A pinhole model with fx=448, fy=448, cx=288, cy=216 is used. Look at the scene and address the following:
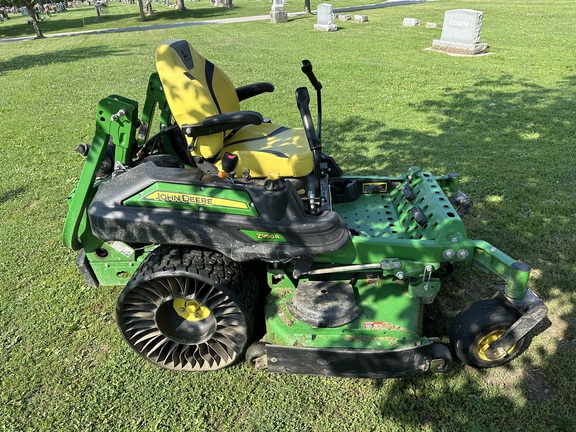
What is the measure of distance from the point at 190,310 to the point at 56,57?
15920 mm

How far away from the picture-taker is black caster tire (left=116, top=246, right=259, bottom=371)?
280 centimetres

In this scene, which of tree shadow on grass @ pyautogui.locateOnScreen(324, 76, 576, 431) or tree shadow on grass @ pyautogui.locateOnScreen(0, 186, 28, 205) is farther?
tree shadow on grass @ pyautogui.locateOnScreen(0, 186, 28, 205)

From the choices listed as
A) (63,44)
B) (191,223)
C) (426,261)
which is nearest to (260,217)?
(191,223)

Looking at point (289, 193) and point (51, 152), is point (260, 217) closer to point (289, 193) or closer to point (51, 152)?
point (289, 193)

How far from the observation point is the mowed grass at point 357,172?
9.20 ft

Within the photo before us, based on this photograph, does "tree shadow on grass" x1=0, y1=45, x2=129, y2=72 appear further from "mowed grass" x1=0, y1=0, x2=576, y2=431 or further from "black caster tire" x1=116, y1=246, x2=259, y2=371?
"black caster tire" x1=116, y1=246, x2=259, y2=371

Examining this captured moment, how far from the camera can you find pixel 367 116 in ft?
25.9

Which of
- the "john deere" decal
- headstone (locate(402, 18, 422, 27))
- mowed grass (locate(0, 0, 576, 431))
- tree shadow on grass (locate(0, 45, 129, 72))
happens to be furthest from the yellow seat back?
headstone (locate(402, 18, 422, 27))

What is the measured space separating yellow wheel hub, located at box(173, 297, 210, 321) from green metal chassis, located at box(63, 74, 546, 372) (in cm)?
44

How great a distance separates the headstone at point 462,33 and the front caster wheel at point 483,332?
37.9 ft

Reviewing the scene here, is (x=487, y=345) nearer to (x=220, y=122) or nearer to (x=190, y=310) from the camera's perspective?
(x=190, y=310)

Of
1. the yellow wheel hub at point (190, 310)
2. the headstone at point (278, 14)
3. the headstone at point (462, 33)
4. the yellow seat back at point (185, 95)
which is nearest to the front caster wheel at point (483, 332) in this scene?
the yellow wheel hub at point (190, 310)

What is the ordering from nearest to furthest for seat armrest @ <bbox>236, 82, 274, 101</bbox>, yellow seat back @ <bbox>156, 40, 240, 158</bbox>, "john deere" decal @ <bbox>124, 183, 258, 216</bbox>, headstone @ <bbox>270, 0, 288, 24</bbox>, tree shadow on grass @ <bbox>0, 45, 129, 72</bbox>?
"john deere" decal @ <bbox>124, 183, 258, 216</bbox>, yellow seat back @ <bbox>156, 40, 240, 158</bbox>, seat armrest @ <bbox>236, 82, 274, 101</bbox>, tree shadow on grass @ <bbox>0, 45, 129, 72</bbox>, headstone @ <bbox>270, 0, 288, 24</bbox>

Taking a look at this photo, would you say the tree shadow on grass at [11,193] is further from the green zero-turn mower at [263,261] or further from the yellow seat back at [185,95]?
the yellow seat back at [185,95]
